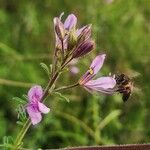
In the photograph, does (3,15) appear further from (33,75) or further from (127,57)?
(127,57)

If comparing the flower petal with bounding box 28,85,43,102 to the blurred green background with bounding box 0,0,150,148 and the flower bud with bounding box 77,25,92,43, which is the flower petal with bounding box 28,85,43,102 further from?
the blurred green background with bounding box 0,0,150,148

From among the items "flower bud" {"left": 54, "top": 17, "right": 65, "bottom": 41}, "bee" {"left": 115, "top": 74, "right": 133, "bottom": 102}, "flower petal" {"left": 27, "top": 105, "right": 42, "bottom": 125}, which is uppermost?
"flower bud" {"left": 54, "top": 17, "right": 65, "bottom": 41}

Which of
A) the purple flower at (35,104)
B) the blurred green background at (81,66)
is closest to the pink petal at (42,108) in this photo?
the purple flower at (35,104)

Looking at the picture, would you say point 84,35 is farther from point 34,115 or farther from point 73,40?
point 34,115

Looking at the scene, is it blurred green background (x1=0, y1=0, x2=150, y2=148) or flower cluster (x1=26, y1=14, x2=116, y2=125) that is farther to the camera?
blurred green background (x1=0, y1=0, x2=150, y2=148)

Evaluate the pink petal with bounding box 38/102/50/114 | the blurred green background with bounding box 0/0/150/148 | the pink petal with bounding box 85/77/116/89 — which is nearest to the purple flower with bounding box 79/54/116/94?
the pink petal with bounding box 85/77/116/89

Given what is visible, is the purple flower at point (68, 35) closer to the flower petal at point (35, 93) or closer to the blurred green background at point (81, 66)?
the flower petal at point (35, 93)

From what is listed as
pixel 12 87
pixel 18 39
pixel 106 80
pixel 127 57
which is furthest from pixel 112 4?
pixel 106 80
